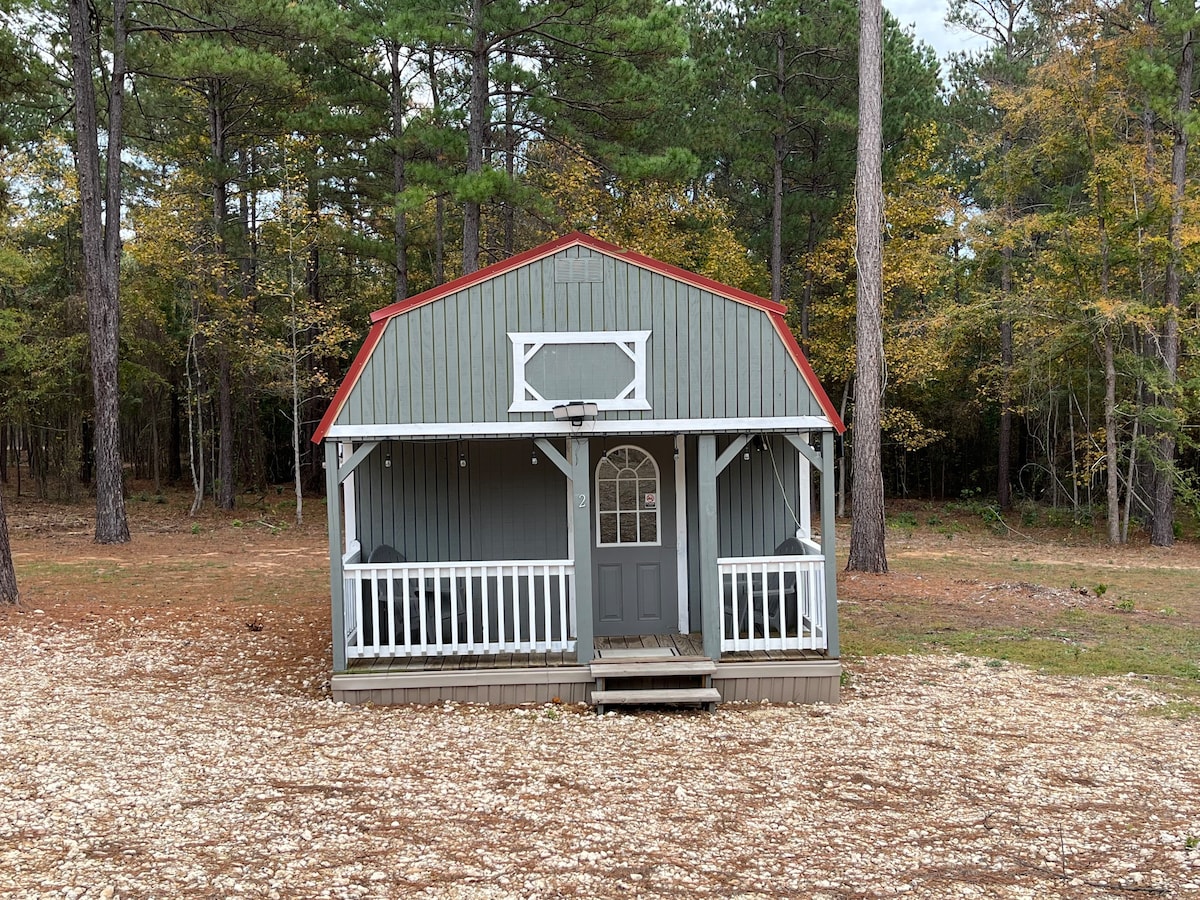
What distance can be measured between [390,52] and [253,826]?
17365mm

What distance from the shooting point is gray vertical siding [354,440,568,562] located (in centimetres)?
809

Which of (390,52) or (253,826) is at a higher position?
(390,52)

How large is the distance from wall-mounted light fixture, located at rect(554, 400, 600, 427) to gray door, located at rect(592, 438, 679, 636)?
49.3 inches

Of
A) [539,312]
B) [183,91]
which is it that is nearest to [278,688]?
[539,312]

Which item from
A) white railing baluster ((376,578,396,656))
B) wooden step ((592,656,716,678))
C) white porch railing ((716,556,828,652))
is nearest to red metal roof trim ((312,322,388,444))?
white railing baluster ((376,578,396,656))

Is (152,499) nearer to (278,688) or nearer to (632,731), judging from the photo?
(278,688)

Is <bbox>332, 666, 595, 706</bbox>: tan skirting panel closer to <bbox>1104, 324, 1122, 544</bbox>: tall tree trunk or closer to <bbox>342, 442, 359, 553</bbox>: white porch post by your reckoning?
<bbox>342, 442, 359, 553</bbox>: white porch post

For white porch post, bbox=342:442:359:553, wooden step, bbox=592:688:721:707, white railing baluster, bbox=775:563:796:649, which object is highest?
white porch post, bbox=342:442:359:553

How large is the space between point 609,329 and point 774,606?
2718 mm

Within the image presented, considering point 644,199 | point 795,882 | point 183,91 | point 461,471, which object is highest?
point 183,91

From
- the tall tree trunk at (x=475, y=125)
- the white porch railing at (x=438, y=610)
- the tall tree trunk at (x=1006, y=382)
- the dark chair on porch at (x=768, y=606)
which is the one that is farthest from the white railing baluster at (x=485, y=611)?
the tall tree trunk at (x=1006, y=382)

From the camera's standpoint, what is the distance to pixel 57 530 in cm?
1723

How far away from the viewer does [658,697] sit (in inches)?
260

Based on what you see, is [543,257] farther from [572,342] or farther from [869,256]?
[869,256]
